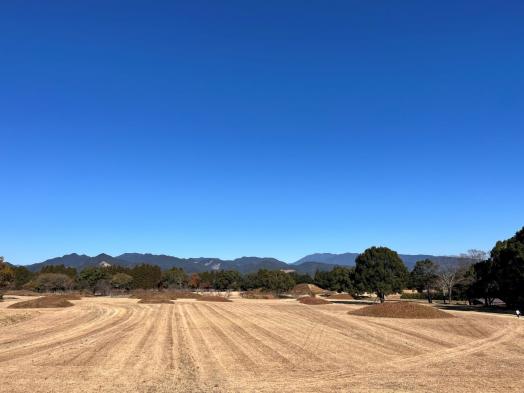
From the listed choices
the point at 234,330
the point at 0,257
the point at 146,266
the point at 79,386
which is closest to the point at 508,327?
the point at 234,330

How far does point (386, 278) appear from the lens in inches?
3497

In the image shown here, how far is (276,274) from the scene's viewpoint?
496 feet

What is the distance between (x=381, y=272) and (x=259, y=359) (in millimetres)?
69279

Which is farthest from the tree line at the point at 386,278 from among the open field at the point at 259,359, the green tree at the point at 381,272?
the open field at the point at 259,359

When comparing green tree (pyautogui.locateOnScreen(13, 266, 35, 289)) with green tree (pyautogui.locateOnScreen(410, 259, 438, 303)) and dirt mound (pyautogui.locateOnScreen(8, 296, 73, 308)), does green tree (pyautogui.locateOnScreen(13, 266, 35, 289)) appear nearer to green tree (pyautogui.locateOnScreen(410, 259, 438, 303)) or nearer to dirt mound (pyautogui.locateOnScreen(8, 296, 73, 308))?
dirt mound (pyautogui.locateOnScreen(8, 296, 73, 308))

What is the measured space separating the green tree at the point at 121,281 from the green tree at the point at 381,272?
111 metres

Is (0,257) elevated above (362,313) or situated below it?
above

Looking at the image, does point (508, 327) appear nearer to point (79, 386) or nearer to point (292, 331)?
point (292, 331)

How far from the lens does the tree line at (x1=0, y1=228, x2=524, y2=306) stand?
2762 inches

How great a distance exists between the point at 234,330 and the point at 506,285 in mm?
51156

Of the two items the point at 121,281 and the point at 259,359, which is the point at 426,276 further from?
the point at 121,281

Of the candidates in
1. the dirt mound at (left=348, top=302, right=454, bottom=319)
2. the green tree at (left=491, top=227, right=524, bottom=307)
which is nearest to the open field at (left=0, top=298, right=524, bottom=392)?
the dirt mound at (left=348, top=302, right=454, bottom=319)

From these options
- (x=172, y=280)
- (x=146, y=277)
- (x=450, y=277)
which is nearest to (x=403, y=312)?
(x=450, y=277)

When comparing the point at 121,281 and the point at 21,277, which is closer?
the point at 121,281
